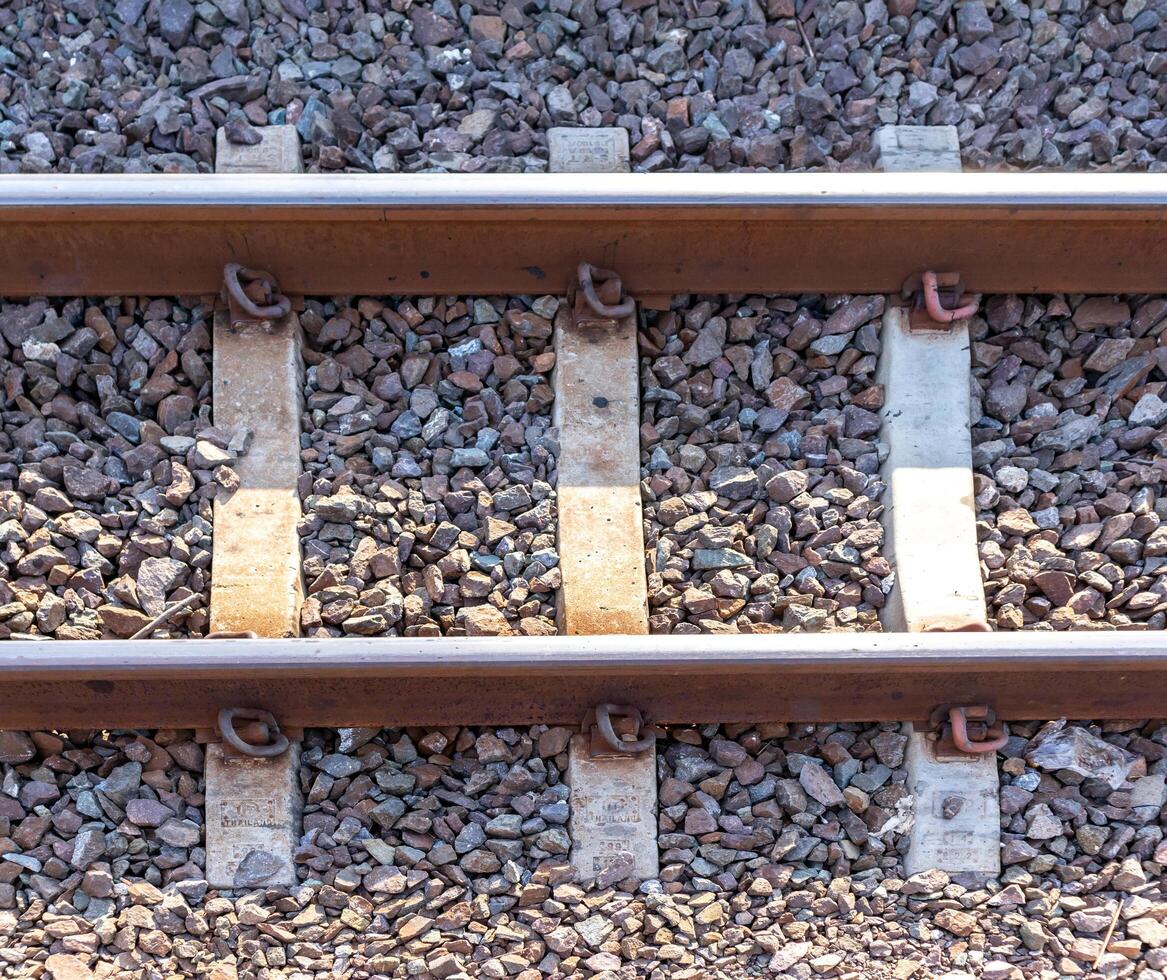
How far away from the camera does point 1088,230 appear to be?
419 centimetres

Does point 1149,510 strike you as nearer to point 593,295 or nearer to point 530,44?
point 593,295

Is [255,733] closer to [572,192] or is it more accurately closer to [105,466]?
[105,466]

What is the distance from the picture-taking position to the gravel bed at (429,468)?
156 inches

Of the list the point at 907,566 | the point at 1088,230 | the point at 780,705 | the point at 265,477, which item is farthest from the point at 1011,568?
the point at 265,477

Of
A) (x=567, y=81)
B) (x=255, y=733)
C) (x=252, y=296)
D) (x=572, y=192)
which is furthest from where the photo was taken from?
(x=567, y=81)

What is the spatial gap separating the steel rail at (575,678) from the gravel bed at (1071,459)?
233mm

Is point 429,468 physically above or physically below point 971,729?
above

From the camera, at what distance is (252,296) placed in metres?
4.12

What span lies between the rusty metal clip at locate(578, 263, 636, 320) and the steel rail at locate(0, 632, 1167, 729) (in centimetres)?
111

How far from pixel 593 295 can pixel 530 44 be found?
41.8 inches

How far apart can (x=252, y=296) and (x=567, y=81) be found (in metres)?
1.37

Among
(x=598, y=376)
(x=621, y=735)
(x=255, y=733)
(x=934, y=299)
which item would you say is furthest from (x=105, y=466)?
(x=934, y=299)

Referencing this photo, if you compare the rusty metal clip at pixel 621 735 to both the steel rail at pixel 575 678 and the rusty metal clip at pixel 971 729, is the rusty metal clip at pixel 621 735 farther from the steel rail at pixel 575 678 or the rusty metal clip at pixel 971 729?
the rusty metal clip at pixel 971 729

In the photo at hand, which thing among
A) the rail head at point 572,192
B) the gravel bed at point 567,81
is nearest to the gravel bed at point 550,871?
the rail head at point 572,192
